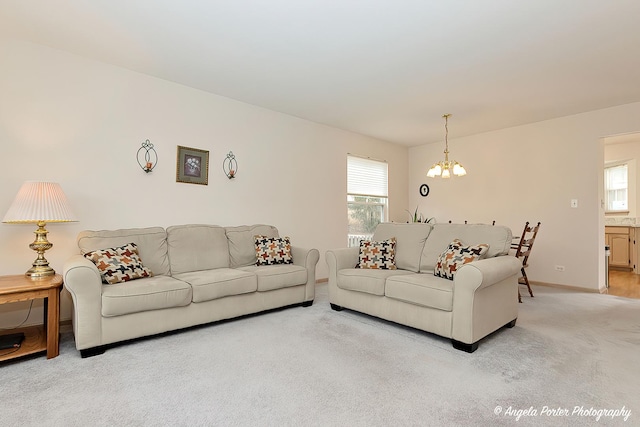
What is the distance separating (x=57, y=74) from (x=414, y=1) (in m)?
3.08

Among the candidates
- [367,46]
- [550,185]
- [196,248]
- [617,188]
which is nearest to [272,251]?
[196,248]

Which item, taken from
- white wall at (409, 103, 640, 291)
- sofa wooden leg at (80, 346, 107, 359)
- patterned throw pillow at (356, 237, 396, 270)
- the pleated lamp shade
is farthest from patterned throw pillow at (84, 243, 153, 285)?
white wall at (409, 103, 640, 291)

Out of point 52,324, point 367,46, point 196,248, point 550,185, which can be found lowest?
point 52,324

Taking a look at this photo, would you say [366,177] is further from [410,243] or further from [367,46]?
[367,46]

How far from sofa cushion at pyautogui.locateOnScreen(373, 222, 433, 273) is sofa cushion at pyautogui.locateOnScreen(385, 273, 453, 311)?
55cm

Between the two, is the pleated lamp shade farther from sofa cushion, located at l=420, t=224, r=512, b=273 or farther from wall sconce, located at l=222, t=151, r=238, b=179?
sofa cushion, located at l=420, t=224, r=512, b=273

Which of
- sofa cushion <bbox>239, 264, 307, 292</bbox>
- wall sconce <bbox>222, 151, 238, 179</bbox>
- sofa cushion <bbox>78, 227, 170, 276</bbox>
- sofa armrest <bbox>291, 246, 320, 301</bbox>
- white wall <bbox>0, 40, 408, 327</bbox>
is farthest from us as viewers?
→ wall sconce <bbox>222, 151, 238, 179</bbox>

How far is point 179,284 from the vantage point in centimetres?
277

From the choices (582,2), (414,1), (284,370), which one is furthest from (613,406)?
(414,1)

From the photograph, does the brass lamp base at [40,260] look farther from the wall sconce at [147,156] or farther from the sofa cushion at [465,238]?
the sofa cushion at [465,238]

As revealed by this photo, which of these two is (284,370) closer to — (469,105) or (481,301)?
(481,301)

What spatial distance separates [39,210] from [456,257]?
10.9 feet

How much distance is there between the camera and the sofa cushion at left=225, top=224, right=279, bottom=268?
3732 mm

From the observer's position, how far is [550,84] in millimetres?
3553
